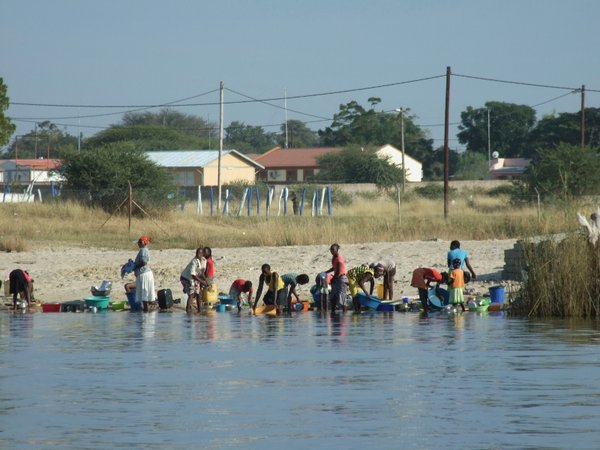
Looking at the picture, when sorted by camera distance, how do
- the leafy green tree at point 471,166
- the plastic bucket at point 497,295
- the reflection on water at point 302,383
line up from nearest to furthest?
the reflection on water at point 302,383 < the plastic bucket at point 497,295 < the leafy green tree at point 471,166

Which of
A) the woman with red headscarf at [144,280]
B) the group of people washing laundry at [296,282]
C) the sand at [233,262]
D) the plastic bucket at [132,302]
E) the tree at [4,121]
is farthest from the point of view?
the tree at [4,121]

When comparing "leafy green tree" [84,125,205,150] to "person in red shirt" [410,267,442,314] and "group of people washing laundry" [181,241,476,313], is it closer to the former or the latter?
"group of people washing laundry" [181,241,476,313]

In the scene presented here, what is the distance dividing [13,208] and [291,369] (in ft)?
97.7

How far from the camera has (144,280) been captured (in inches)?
983

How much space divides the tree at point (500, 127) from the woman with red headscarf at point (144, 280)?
98443 millimetres

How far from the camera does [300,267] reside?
32.0 metres

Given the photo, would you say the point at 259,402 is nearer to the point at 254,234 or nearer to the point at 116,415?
the point at 116,415

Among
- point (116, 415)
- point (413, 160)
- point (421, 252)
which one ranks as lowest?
point (116, 415)

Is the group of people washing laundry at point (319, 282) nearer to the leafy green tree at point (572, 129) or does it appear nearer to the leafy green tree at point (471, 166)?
the leafy green tree at point (572, 129)

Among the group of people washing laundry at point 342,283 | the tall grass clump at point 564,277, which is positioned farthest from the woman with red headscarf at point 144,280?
the tall grass clump at point 564,277

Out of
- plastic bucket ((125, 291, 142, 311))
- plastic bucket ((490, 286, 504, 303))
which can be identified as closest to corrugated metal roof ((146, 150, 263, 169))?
plastic bucket ((125, 291, 142, 311))

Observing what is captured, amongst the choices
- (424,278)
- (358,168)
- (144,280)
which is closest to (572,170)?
(358,168)

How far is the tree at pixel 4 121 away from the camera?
5022 cm

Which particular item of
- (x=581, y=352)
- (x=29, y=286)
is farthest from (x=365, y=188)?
(x=581, y=352)
